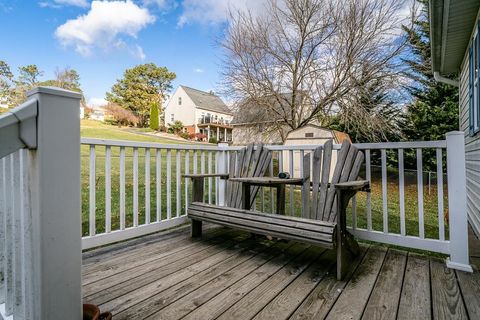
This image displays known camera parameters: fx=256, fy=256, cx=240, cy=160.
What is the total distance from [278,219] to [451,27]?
12.6 ft

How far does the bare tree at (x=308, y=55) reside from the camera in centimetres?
763

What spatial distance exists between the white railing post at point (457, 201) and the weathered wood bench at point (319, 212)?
62 centimetres

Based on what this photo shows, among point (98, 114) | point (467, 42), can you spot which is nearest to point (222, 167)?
point (467, 42)

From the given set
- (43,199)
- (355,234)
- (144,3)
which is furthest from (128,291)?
(144,3)

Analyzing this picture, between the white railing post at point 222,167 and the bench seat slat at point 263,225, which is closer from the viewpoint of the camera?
the bench seat slat at point 263,225

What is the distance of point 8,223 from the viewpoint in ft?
3.42

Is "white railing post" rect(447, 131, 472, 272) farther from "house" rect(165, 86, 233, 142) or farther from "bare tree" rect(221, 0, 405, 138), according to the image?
"house" rect(165, 86, 233, 142)

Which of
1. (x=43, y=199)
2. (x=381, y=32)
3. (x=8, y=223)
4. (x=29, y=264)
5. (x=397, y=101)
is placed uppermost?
(x=381, y=32)

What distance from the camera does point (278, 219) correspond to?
6.77ft

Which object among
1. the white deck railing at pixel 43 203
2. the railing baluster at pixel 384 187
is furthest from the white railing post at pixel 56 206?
the railing baluster at pixel 384 187

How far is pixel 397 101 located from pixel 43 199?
30.9 feet

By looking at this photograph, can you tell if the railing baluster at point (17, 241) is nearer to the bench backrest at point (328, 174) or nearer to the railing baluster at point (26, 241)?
the railing baluster at point (26, 241)

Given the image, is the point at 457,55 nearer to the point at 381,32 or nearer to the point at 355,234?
the point at 381,32

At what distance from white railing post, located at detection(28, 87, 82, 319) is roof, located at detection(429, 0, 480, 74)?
390 cm
